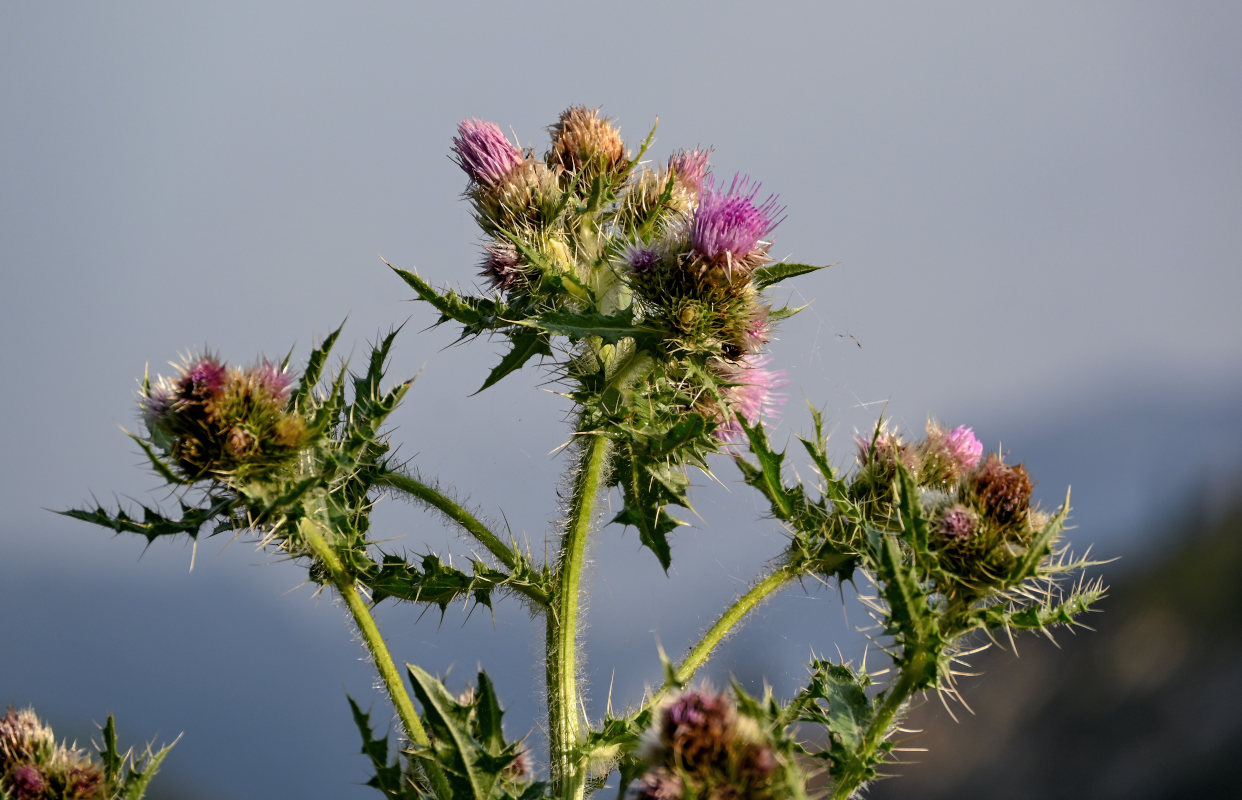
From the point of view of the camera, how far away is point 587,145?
3521 mm

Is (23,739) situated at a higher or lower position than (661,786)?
higher

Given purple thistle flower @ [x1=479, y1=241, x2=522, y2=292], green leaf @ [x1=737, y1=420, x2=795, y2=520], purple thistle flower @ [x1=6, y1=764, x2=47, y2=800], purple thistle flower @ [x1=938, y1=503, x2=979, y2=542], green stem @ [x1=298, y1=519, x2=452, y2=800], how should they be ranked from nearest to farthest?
1. purple thistle flower @ [x1=6, y1=764, x2=47, y2=800]
2. purple thistle flower @ [x1=938, y1=503, x2=979, y2=542]
3. green stem @ [x1=298, y1=519, x2=452, y2=800]
4. green leaf @ [x1=737, y1=420, x2=795, y2=520]
5. purple thistle flower @ [x1=479, y1=241, x2=522, y2=292]

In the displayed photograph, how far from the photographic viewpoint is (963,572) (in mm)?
2713

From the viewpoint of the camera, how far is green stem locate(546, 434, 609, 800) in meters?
2.98

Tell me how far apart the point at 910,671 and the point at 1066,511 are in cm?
59

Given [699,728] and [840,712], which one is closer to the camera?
[699,728]

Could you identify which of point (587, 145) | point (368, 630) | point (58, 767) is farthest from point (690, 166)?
point (58, 767)

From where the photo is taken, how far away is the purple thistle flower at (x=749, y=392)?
3246 millimetres

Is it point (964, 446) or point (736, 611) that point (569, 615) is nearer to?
point (736, 611)

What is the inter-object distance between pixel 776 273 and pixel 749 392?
0.40m

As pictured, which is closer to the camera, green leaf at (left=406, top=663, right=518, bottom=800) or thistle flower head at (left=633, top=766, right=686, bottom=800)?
thistle flower head at (left=633, top=766, right=686, bottom=800)

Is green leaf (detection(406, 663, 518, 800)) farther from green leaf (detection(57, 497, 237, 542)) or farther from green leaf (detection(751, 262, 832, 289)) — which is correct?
green leaf (detection(751, 262, 832, 289))

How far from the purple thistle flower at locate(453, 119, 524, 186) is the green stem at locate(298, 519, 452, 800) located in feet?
4.37

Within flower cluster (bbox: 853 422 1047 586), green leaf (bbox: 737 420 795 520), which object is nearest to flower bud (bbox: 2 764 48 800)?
green leaf (bbox: 737 420 795 520)
